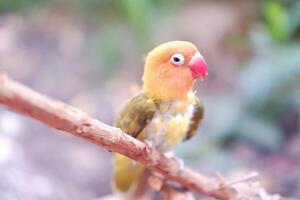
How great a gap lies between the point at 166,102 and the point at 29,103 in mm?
342

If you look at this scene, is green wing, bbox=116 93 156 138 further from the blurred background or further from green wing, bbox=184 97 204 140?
the blurred background

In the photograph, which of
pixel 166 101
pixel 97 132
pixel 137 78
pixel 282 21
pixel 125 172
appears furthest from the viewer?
pixel 137 78

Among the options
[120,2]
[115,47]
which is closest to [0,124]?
[115,47]

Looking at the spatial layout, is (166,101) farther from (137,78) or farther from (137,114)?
(137,78)

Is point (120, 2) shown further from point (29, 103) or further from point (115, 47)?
point (29, 103)

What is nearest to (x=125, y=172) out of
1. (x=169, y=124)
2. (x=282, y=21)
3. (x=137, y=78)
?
(x=169, y=124)

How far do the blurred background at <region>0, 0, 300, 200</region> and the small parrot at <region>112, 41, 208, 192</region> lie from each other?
40 cm

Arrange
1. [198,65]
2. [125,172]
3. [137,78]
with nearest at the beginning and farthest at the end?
[198,65] < [125,172] < [137,78]

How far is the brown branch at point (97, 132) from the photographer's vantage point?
0.58 metres

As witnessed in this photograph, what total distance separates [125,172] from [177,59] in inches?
11.9

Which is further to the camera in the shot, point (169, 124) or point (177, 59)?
point (169, 124)

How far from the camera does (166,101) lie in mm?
887

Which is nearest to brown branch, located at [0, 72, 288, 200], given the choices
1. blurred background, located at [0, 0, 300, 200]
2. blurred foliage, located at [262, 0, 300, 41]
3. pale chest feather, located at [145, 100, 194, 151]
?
pale chest feather, located at [145, 100, 194, 151]

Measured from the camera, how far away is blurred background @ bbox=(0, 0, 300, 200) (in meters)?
1.67
